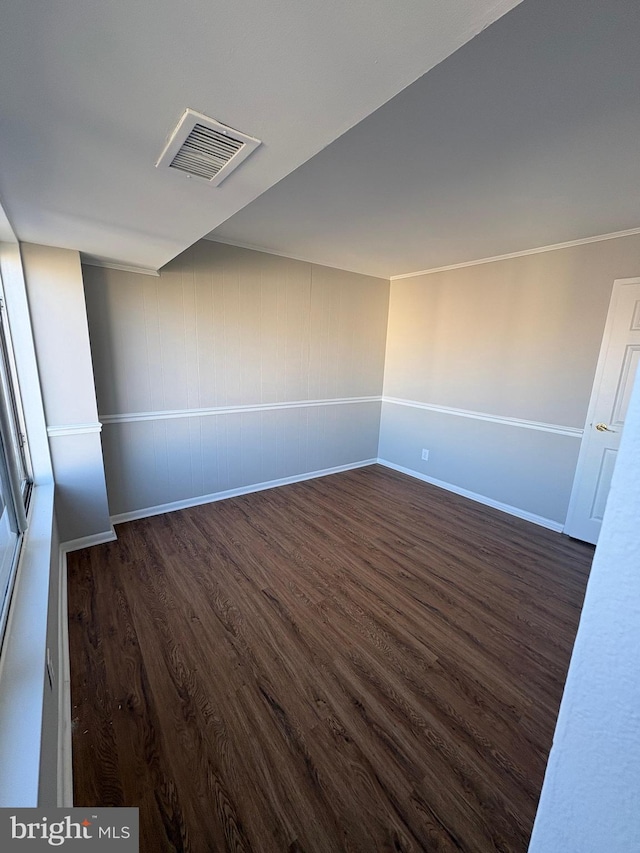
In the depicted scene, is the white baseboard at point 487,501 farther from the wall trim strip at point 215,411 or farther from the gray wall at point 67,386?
the gray wall at point 67,386

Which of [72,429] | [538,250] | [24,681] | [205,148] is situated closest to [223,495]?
[72,429]

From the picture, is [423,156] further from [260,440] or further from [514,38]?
[260,440]

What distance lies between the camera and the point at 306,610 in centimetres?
204

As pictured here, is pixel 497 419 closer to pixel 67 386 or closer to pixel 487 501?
pixel 487 501

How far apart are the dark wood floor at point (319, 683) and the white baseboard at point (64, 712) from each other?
0.12 ft

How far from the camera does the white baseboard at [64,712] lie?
113cm

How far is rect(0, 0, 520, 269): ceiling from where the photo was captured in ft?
1.95

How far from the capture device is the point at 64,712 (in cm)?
138

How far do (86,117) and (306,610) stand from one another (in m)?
2.30

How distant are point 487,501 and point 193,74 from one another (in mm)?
3793

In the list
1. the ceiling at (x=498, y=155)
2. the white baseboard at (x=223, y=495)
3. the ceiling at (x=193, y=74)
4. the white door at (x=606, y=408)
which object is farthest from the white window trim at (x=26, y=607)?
the white door at (x=606, y=408)

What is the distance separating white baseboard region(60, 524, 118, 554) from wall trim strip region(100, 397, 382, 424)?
0.89 metres

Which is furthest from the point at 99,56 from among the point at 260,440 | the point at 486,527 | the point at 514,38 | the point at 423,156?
the point at 486,527

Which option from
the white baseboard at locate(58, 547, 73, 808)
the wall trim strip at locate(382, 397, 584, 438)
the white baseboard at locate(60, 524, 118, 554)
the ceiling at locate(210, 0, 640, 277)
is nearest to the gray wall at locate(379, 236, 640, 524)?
the wall trim strip at locate(382, 397, 584, 438)
